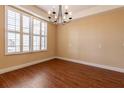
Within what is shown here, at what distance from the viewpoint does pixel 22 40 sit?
371cm

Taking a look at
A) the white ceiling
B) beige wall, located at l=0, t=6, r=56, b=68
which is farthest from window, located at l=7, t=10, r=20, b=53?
the white ceiling

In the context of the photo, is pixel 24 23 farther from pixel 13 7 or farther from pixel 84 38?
pixel 84 38

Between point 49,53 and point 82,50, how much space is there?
2.14m

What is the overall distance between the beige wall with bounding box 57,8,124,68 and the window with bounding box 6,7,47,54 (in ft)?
5.49

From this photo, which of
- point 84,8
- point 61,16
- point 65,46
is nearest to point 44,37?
point 65,46

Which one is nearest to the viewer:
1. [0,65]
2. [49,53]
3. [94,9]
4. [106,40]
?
[0,65]

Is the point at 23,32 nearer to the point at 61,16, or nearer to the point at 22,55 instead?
the point at 22,55

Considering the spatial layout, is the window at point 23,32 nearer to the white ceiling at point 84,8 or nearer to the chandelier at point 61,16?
the white ceiling at point 84,8

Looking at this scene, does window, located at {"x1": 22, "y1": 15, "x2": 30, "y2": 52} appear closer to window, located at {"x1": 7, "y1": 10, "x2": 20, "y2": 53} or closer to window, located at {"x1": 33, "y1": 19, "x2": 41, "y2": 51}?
window, located at {"x1": 7, "y1": 10, "x2": 20, "y2": 53}

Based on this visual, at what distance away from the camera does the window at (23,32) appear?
128 inches

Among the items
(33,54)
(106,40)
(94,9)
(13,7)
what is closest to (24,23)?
(13,7)

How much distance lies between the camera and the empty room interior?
8.80 feet

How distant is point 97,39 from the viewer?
13.1 ft

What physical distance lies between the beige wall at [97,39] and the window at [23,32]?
1674mm
